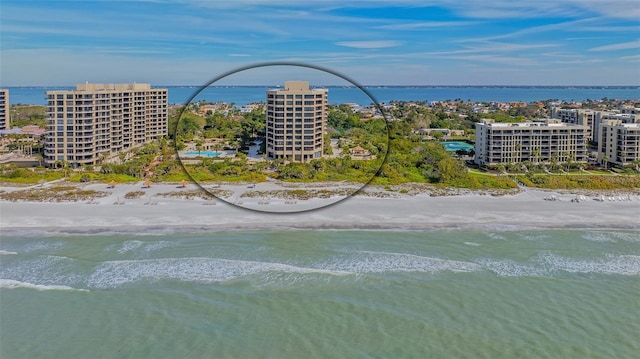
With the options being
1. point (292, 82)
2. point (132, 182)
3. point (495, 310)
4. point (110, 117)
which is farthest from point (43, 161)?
point (292, 82)

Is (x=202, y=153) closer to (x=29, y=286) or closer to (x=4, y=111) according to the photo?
(x=29, y=286)

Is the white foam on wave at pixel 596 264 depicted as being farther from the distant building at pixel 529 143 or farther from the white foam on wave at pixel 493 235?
the distant building at pixel 529 143

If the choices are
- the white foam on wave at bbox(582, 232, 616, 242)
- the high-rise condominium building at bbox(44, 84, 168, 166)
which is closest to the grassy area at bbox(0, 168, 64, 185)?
the high-rise condominium building at bbox(44, 84, 168, 166)

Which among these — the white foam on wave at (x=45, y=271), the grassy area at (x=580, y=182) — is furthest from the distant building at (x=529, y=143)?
the white foam on wave at (x=45, y=271)

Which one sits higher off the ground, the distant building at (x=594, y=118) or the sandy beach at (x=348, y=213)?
the distant building at (x=594, y=118)

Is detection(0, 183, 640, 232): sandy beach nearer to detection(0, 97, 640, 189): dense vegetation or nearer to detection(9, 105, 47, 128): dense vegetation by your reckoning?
detection(0, 97, 640, 189): dense vegetation

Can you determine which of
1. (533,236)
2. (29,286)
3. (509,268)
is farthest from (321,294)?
(533,236)
